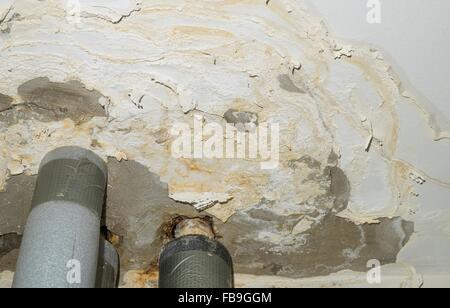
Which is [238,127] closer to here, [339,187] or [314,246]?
[339,187]

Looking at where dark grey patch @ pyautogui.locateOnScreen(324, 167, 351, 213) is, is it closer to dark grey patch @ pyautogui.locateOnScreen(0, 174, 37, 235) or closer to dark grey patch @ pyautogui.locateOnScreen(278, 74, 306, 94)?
dark grey patch @ pyautogui.locateOnScreen(278, 74, 306, 94)

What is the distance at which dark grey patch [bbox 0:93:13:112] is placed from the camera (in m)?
1.51

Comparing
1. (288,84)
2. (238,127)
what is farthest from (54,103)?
(288,84)

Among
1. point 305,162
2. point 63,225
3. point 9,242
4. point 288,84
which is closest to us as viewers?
point 63,225

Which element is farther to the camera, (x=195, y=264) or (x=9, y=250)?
(x=9, y=250)

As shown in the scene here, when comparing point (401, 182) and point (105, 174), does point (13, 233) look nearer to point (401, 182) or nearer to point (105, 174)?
point (105, 174)

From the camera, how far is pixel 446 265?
2025 mm

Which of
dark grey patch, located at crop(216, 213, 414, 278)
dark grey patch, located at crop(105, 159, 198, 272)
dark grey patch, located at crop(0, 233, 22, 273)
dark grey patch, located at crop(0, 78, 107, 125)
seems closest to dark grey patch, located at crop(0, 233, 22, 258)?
dark grey patch, located at crop(0, 233, 22, 273)

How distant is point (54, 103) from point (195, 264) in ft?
2.41

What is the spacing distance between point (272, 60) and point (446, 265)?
51.6 inches

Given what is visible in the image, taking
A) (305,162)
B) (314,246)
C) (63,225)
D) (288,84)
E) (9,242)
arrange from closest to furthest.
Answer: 1. (63,225)
2. (288,84)
3. (305,162)
4. (9,242)
5. (314,246)

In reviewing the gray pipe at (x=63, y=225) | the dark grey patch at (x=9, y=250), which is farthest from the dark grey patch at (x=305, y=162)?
the dark grey patch at (x=9, y=250)

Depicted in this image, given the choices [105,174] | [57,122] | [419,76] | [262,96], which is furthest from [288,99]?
[57,122]

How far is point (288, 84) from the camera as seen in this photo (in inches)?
59.2
